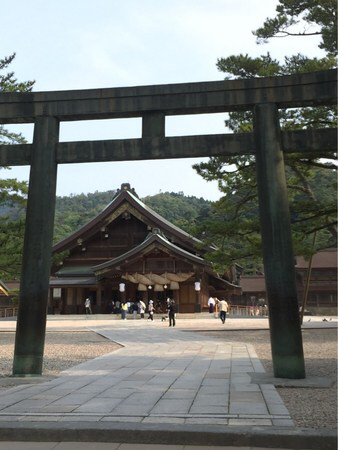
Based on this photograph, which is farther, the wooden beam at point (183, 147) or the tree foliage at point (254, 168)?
the tree foliage at point (254, 168)

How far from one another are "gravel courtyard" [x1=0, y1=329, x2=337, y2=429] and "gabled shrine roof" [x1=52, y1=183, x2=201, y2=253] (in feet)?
46.8

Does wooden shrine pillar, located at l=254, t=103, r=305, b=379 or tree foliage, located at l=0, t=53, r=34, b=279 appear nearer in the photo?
wooden shrine pillar, located at l=254, t=103, r=305, b=379

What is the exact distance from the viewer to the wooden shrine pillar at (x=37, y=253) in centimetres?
732

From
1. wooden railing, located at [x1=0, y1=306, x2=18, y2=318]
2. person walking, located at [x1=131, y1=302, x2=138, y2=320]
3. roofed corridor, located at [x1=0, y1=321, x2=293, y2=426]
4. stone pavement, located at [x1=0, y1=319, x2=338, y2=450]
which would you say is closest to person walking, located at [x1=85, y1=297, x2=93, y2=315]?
person walking, located at [x1=131, y1=302, x2=138, y2=320]

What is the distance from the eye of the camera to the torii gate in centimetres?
699

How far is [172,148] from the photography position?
25.2 feet

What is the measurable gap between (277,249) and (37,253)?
406 centimetres

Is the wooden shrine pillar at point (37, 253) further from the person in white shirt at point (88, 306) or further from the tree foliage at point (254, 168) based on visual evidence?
the person in white shirt at point (88, 306)

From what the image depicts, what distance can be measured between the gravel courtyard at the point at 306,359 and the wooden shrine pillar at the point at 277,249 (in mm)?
690

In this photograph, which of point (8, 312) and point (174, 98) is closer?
point (174, 98)

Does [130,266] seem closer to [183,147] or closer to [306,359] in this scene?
[306,359]

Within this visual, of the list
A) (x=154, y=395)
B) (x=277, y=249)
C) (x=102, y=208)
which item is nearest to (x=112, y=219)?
(x=277, y=249)

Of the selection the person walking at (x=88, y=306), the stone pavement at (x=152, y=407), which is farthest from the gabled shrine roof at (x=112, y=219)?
the stone pavement at (x=152, y=407)

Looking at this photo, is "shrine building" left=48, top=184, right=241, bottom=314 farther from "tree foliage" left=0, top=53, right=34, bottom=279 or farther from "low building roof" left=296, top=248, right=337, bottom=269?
"tree foliage" left=0, top=53, right=34, bottom=279
